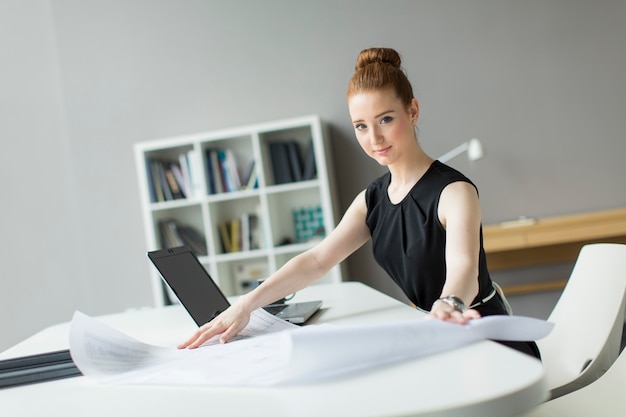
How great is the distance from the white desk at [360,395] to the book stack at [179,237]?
328cm

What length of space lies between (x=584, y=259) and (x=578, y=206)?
2740 mm

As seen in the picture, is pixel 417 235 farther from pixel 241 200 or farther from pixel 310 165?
pixel 241 200

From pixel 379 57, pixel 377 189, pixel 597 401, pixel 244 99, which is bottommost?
pixel 597 401

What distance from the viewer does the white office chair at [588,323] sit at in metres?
1.56

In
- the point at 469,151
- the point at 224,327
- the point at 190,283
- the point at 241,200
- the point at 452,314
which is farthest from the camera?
the point at 241,200

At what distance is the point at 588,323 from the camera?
1639 mm

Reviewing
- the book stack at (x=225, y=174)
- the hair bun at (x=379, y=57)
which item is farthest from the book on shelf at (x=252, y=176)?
the hair bun at (x=379, y=57)

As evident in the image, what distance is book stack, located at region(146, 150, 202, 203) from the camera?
4.38 metres

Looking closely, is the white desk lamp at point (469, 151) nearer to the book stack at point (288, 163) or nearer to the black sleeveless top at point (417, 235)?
the book stack at point (288, 163)

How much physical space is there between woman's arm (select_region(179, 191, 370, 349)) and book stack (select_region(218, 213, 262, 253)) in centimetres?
259

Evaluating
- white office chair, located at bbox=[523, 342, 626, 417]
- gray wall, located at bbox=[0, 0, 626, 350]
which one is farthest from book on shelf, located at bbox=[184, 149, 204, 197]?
white office chair, located at bbox=[523, 342, 626, 417]

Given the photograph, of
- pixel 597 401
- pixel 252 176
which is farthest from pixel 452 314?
pixel 252 176

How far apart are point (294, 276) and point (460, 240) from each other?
0.46 meters

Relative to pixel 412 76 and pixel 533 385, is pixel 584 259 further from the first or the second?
pixel 412 76
